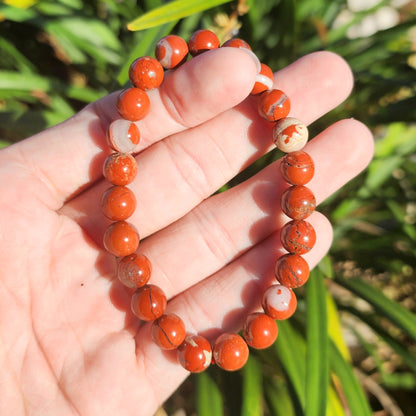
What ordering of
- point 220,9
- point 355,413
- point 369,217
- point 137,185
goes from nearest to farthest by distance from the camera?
1. point 355,413
2. point 137,185
3. point 220,9
4. point 369,217

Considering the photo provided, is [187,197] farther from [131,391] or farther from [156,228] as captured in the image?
[131,391]

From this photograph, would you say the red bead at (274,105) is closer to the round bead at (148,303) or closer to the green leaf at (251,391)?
the round bead at (148,303)

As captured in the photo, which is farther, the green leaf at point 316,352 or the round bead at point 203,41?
the round bead at point 203,41

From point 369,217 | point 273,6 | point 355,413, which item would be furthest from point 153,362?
point 273,6

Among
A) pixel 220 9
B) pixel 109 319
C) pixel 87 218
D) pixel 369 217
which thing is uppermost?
pixel 220 9

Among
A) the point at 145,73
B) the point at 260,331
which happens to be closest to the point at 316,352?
the point at 260,331

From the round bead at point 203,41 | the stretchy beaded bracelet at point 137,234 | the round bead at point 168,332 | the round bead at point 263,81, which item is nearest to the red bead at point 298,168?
the stretchy beaded bracelet at point 137,234

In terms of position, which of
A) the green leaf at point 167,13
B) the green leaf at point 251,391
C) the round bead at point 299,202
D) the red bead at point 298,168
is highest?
the green leaf at point 167,13

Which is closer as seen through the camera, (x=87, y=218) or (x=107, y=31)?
(x=87, y=218)
